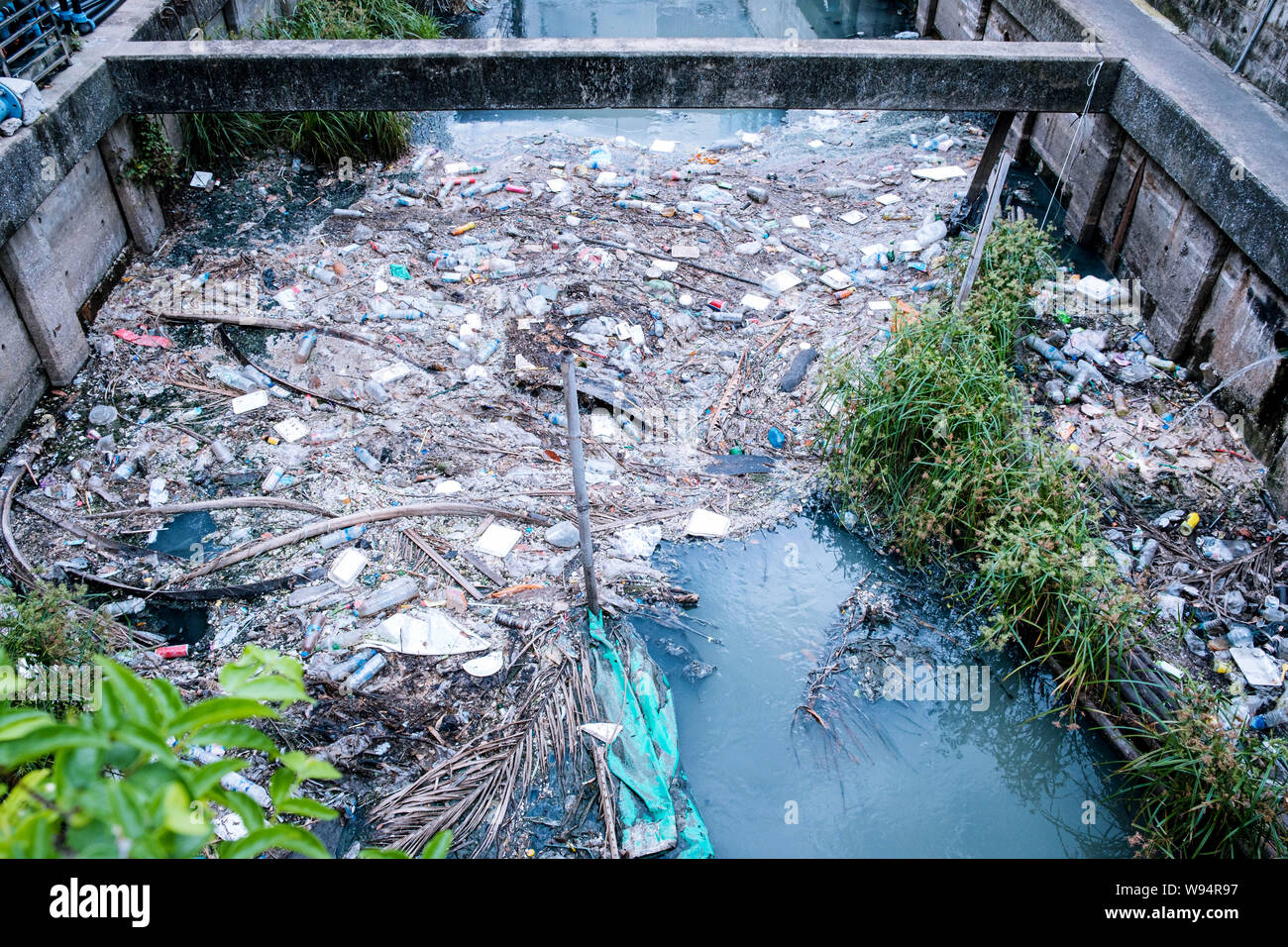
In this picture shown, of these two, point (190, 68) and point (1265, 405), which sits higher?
point (190, 68)

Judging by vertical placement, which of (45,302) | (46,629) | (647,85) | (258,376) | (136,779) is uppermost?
(136,779)

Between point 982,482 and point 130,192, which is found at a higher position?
point 130,192

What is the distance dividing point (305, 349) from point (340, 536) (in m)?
1.48

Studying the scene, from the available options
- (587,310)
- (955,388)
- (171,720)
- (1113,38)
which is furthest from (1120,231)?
(171,720)

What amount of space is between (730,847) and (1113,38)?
599cm

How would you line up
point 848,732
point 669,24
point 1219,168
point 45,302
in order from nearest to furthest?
point 848,732 → point 45,302 → point 1219,168 → point 669,24

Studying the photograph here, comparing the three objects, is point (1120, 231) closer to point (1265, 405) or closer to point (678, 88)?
point (1265, 405)

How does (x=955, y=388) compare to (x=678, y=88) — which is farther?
(x=678, y=88)

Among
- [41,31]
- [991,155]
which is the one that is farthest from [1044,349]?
[41,31]

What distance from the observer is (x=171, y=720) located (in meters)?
0.93

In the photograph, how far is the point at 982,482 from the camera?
13.2 ft

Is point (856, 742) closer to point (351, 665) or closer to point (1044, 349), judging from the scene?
point (351, 665)

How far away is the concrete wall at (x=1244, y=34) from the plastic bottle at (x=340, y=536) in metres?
5.99
